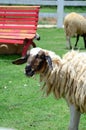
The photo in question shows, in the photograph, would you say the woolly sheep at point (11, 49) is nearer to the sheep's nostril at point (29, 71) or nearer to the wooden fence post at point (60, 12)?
the sheep's nostril at point (29, 71)

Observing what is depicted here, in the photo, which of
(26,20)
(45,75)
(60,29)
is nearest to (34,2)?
(60,29)

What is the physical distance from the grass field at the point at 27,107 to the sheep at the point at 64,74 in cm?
44

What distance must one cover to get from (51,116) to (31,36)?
493cm

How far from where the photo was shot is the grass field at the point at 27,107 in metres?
5.56

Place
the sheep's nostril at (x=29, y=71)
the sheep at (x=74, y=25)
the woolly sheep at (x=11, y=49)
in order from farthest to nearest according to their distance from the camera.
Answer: the sheep at (x=74, y=25) → the woolly sheep at (x=11, y=49) → the sheep's nostril at (x=29, y=71)

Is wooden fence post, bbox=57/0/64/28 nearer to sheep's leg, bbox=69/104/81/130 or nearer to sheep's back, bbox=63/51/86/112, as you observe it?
A: sheep's back, bbox=63/51/86/112

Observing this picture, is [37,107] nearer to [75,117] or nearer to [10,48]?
[75,117]

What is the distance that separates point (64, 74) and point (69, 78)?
0.07m

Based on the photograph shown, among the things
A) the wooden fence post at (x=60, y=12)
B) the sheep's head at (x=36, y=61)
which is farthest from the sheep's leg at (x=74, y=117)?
the wooden fence post at (x=60, y=12)

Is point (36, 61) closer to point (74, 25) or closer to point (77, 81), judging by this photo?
point (77, 81)

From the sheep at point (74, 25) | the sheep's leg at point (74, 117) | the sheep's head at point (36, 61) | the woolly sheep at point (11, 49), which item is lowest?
the woolly sheep at point (11, 49)

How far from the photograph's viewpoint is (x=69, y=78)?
4754 millimetres

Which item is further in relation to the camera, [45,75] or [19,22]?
[19,22]

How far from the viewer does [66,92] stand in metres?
4.77
